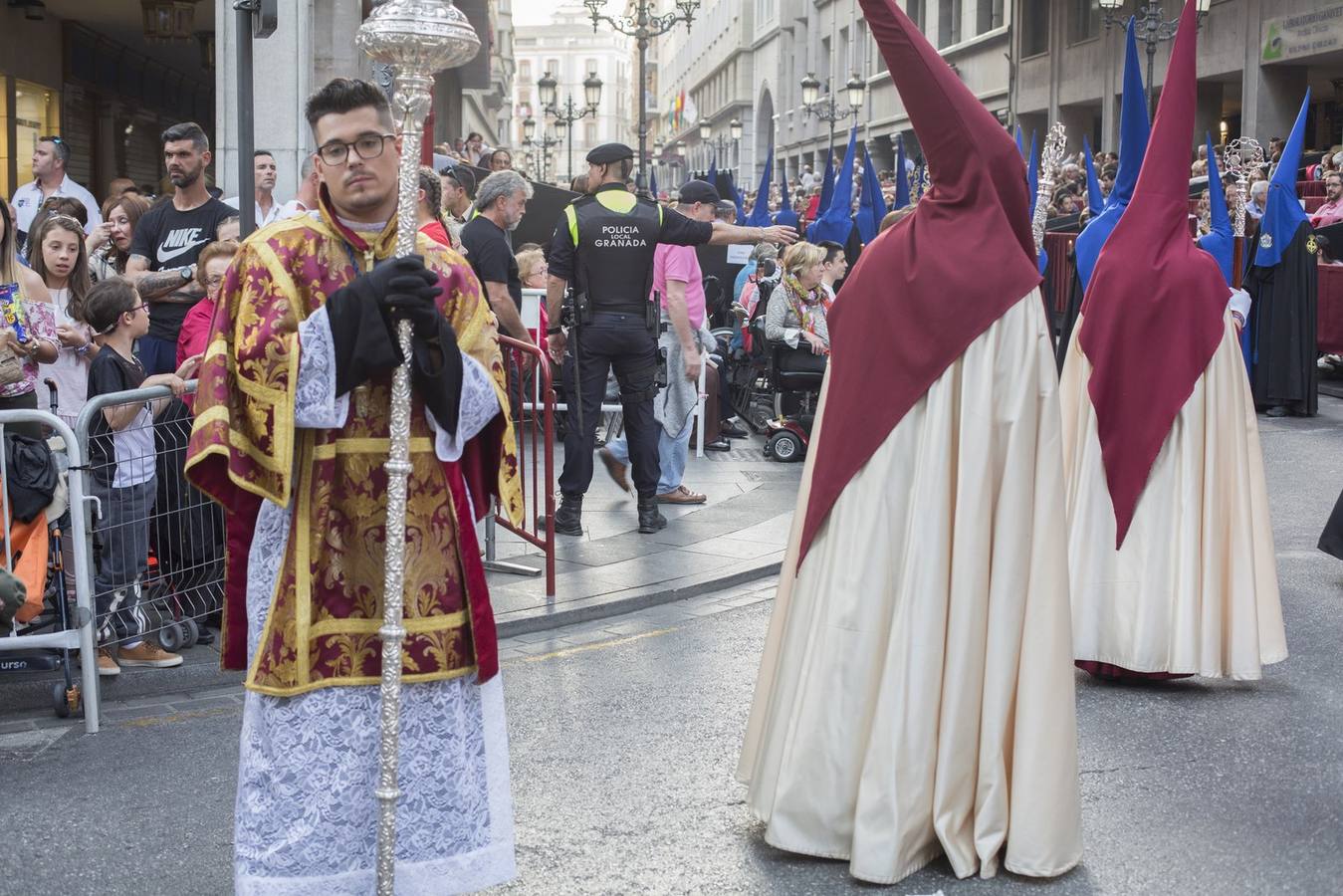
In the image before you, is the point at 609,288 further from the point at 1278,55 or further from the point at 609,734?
the point at 1278,55

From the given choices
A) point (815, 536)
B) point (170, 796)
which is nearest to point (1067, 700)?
point (815, 536)

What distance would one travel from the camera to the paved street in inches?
155

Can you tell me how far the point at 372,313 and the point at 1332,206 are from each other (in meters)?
15.6

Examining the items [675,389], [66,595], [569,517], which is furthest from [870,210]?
[66,595]

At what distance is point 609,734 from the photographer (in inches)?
203

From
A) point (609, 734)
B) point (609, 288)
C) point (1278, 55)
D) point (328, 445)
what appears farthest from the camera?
point (1278, 55)

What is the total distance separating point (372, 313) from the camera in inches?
118

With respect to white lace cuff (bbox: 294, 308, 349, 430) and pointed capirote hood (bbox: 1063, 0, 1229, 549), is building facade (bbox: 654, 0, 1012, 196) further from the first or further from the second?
white lace cuff (bbox: 294, 308, 349, 430)

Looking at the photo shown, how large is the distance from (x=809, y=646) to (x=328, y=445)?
1351 millimetres

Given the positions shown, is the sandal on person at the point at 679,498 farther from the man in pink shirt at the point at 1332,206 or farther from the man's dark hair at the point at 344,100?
the man in pink shirt at the point at 1332,206

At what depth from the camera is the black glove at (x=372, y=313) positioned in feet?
9.77

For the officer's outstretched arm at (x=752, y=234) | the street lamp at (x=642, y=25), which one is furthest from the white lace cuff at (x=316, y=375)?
the street lamp at (x=642, y=25)

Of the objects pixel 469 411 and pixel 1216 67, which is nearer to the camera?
pixel 469 411

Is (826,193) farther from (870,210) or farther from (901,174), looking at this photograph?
(901,174)
